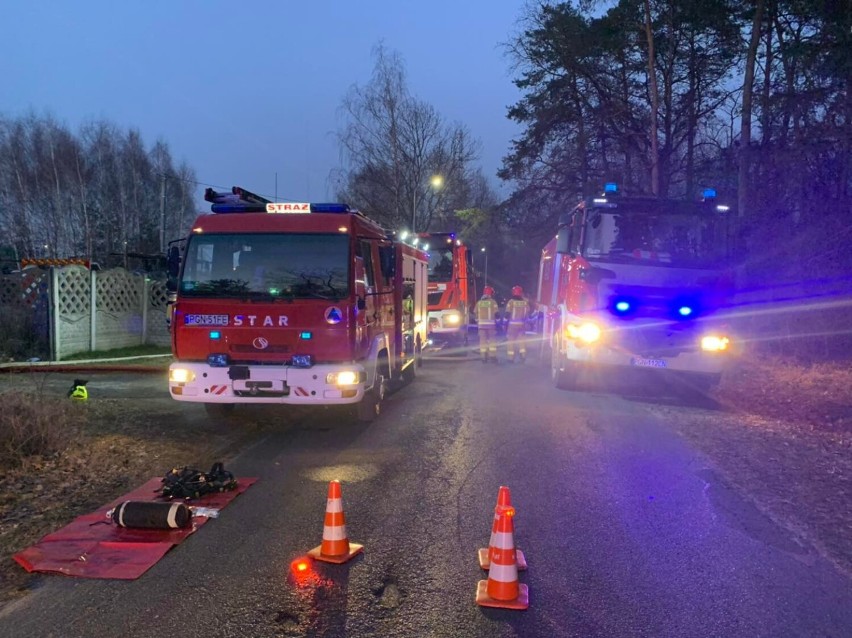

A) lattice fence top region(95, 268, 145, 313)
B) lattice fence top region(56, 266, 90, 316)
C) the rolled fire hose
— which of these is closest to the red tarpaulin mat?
the rolled fire hose

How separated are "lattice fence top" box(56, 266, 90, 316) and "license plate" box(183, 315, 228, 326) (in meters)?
7.73

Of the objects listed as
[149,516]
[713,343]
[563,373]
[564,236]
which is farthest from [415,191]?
[149,516]

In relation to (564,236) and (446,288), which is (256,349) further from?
(446,288)

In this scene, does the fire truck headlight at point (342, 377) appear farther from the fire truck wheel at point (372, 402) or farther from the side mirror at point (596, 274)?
the side mirror at point (596, 274)

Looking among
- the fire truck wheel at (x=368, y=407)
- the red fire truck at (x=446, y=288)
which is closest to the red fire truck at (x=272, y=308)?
the fire truck wheel at (x=368, y=407)

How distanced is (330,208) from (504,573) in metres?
5.53

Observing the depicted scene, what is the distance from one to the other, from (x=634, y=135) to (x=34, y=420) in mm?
23409

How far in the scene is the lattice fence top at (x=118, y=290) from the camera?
15.4m

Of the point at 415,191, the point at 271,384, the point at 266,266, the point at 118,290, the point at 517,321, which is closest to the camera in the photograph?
the point at 271,384

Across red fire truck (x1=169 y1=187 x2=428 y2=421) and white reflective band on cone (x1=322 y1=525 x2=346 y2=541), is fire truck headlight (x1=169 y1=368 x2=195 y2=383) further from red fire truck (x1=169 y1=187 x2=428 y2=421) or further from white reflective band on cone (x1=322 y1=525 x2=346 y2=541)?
white reflective band on cone (x1=322 y1=525 x2=346 y2=541)

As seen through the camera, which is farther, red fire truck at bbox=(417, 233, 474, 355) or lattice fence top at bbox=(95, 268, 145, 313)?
red fire truck at bbox=(417, 233, 474, 355)

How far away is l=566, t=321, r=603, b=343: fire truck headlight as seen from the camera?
415 inches

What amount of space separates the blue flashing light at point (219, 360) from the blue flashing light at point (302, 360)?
0.77m

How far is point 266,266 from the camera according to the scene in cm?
786
